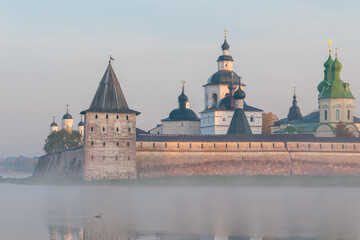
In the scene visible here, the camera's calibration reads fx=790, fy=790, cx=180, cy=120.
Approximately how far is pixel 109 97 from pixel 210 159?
26.3ft

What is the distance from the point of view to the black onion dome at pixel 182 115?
6906 cm

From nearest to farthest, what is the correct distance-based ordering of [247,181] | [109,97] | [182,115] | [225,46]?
[109,97], [247,181], [182,115], [225,46]

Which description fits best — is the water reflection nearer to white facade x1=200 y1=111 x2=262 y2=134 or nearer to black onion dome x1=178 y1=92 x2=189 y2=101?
white facade x1=200 y1=111 x2=262 y2=134

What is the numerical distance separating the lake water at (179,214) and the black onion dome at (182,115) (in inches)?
990

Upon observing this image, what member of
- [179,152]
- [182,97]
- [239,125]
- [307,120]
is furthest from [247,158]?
[307,120]

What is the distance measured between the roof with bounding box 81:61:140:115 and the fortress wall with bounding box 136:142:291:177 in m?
2.81

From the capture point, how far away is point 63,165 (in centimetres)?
5475

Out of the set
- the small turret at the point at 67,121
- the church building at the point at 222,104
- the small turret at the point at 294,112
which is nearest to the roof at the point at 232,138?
the church building at the point at 222,104

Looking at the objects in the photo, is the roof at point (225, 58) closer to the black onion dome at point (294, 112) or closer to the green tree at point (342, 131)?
the black onion dome at point (294, 112)

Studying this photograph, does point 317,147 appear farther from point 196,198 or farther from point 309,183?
point 196,198

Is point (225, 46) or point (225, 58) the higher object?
point (225, 46)

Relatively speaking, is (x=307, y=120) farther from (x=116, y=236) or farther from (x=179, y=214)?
(x=116, y=236)

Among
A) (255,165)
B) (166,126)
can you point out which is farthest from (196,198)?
(166,126)

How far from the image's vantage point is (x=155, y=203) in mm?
34969
